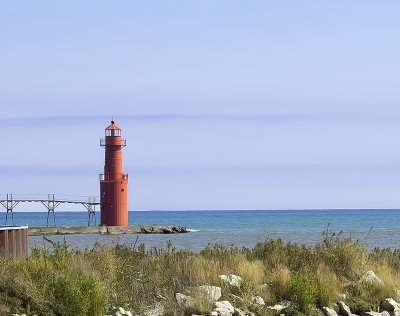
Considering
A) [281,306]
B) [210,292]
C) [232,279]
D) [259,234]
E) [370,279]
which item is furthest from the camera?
[259,234]

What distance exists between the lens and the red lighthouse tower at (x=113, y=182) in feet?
192

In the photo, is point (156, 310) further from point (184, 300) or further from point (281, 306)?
point (281, 306)

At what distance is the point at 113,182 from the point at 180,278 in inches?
1741

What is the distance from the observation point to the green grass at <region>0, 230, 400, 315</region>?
13125 millimetres

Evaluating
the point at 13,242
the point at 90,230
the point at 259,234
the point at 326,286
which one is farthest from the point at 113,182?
the point at 326,286

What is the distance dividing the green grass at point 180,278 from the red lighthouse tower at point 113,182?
41718 millimetres

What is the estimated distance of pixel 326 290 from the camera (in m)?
14.9

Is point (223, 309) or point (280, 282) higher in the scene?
point (280, 282)

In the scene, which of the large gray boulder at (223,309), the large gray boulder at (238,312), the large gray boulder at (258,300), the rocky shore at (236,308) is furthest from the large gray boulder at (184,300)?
the large gray boulder at (258,300)

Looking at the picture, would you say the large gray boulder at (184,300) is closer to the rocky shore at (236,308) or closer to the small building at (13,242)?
the rocky shore at (236,308)

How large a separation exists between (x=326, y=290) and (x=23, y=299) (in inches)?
215

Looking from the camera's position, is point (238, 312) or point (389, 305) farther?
point (389, 305)

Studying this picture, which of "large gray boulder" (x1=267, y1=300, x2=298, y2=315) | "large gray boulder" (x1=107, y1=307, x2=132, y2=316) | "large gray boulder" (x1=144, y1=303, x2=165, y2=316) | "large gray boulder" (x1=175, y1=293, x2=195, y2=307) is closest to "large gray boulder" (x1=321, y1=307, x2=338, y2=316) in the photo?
"large gray boulder" (x1=267, y1=300, x2=298, y2=315)

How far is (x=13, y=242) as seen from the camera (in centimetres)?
1933
